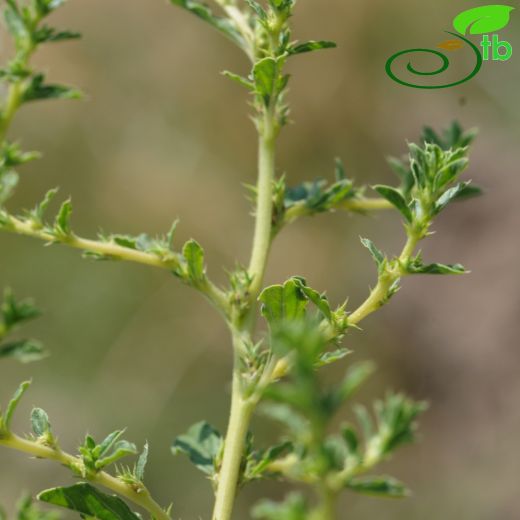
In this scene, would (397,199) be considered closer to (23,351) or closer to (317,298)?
(317,298)

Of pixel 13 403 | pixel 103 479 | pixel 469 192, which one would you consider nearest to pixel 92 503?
pixel 103 479

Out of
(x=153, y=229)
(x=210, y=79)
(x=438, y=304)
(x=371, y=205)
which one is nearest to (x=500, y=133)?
(x=438, y=304)

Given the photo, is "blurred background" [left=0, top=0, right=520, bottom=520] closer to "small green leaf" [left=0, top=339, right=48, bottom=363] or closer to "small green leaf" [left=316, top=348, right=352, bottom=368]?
"small green leaf" [left=0, top=339, right=48, bottom=363]

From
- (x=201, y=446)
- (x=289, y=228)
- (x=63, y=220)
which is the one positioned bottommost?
(x=201, y=446)

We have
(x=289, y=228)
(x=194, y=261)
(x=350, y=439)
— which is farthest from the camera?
(x=289, y=228)

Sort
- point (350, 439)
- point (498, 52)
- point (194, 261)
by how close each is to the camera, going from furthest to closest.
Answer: point (498, 52) → point (194, 261) → point (350, 439)

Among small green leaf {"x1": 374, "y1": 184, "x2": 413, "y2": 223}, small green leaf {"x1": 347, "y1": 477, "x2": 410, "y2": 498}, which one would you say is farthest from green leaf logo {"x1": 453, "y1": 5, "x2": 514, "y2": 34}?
small green leaf {"x1": 347, "y1": 477, "x2": 410, "y2": 498}

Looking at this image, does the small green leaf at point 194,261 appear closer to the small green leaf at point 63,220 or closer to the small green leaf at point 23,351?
the small green leaf at point 63,220
